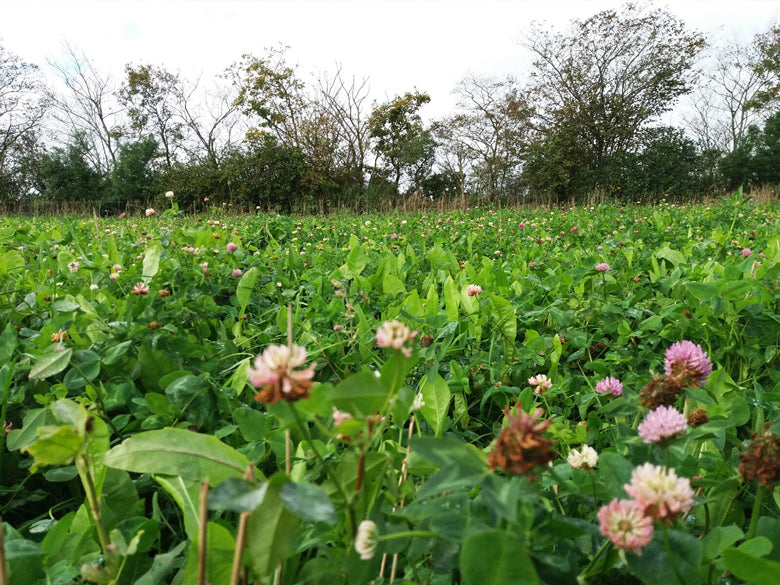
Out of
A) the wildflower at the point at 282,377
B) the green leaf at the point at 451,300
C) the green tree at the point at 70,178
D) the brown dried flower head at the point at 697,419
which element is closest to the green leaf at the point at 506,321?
the green leaf at the point at 451,300

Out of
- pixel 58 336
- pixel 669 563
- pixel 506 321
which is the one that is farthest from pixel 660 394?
pixel 58 336

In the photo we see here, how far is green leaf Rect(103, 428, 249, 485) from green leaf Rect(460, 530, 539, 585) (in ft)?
1.12

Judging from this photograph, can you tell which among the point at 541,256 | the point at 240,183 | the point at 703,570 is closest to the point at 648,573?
the point at 703,570

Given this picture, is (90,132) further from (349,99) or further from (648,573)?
(648,573)

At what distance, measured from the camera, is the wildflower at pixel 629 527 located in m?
0.42

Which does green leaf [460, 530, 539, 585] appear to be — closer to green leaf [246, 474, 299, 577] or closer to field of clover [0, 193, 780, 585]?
field of clover [0, 193, 780, 585]

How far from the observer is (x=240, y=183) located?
15.5 meters

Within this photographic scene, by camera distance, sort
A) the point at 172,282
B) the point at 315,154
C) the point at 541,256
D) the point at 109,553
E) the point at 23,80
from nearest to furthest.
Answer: the point at 109,553 < the point at 172,282 < the point at 541,256 < the point at 315,154 < the point at 23,80

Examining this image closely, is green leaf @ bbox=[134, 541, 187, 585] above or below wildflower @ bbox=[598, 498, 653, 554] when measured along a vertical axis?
below

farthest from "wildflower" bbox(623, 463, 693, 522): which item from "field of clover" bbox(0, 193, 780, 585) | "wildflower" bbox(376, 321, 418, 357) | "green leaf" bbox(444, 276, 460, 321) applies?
"green leaf" bbox(444, 276, 460, 321)

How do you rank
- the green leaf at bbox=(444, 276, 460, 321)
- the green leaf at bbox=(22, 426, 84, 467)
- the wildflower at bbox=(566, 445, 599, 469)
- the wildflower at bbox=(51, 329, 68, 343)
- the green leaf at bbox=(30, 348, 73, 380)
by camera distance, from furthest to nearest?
1. the green leaf at bbox=(444, 276, 460, 321)
2. the wildflower at bbox=(51, 329, 68, 343)
3. the green leaf at bbox=(30, 348, 73, 380)
4. the wildflower at bbox=(566, 445, 599, 469)
5. the green leaf at bbox=(22, 426, 84, 467)

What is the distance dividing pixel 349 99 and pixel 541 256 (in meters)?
17.4

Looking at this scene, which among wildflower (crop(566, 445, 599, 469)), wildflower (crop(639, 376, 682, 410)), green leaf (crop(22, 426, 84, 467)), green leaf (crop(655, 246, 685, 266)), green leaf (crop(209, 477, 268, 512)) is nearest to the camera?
green leaf (crop(209, 477, 268, 512))

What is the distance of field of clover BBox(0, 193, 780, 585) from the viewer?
1.44ft
